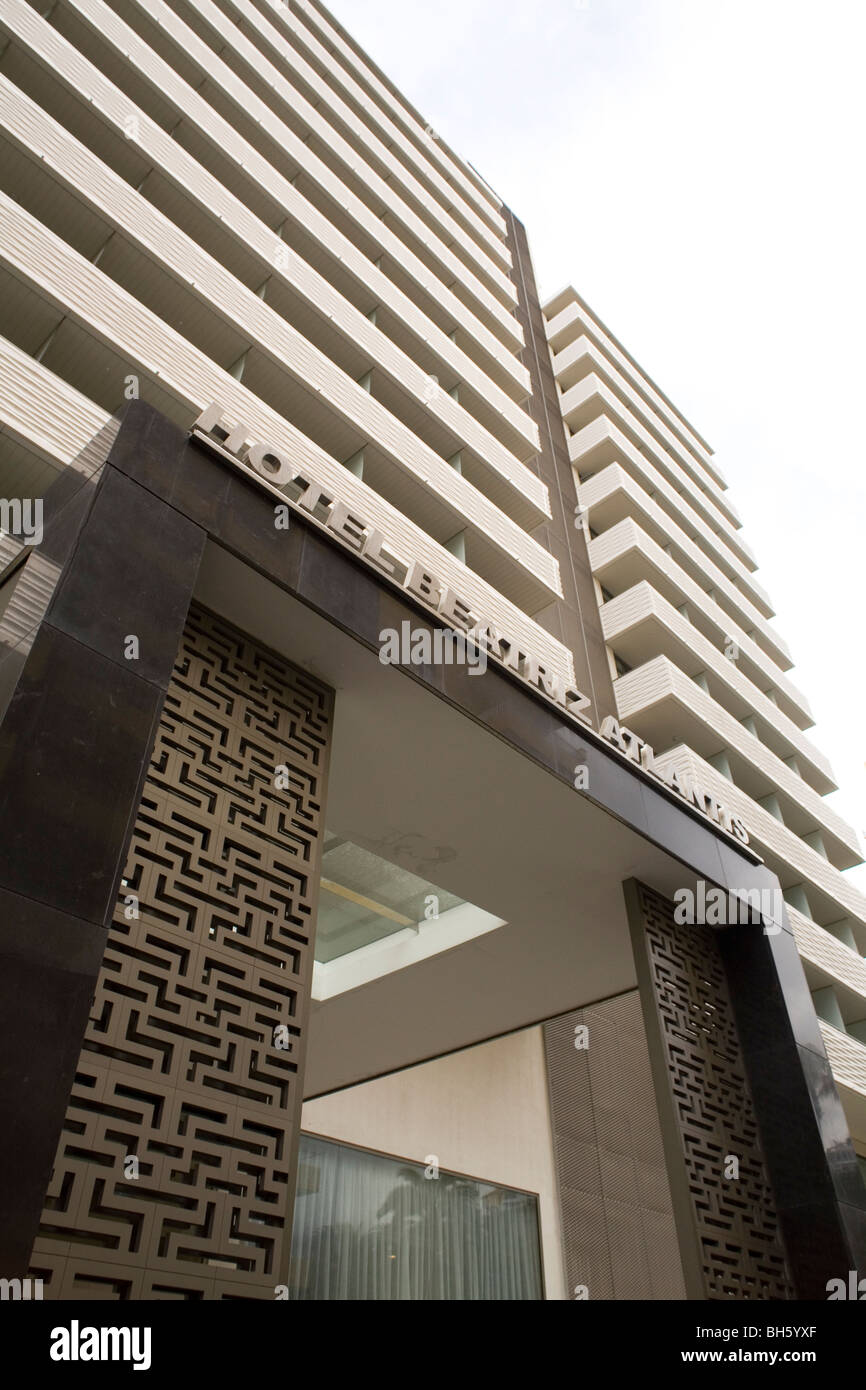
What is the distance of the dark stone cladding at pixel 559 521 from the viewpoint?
80.3 ft

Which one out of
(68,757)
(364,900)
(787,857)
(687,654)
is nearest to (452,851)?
(364,900)

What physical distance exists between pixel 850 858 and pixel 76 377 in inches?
1092

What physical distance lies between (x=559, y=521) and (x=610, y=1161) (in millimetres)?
17421

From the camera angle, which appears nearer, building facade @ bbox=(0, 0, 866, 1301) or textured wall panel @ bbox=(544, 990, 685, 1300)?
building facade @ bbox=(0, 0, 866, 1301)

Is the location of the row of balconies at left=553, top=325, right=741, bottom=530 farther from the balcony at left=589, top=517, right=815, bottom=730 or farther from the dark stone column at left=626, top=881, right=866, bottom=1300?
the dark stone column at left=626, top=881, right=866, bottom=1300

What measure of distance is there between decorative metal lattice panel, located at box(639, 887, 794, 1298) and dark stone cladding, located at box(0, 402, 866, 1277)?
52cm

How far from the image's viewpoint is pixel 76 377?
14750 mm

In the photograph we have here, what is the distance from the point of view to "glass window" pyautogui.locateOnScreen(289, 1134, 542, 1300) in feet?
45.1

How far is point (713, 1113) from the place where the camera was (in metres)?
10.2

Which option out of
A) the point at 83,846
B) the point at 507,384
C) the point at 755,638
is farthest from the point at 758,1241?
the point at 755,638

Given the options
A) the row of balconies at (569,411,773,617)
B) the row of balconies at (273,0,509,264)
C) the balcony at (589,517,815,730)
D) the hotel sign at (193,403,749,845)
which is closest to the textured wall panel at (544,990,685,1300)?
the hotel sign at (193,403,749,845)

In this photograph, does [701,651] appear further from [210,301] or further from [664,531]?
[210,301]

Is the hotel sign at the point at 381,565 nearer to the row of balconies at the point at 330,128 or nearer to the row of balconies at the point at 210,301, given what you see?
the row of balconies at the point at 210,301

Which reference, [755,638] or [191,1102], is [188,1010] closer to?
[191,1102]
